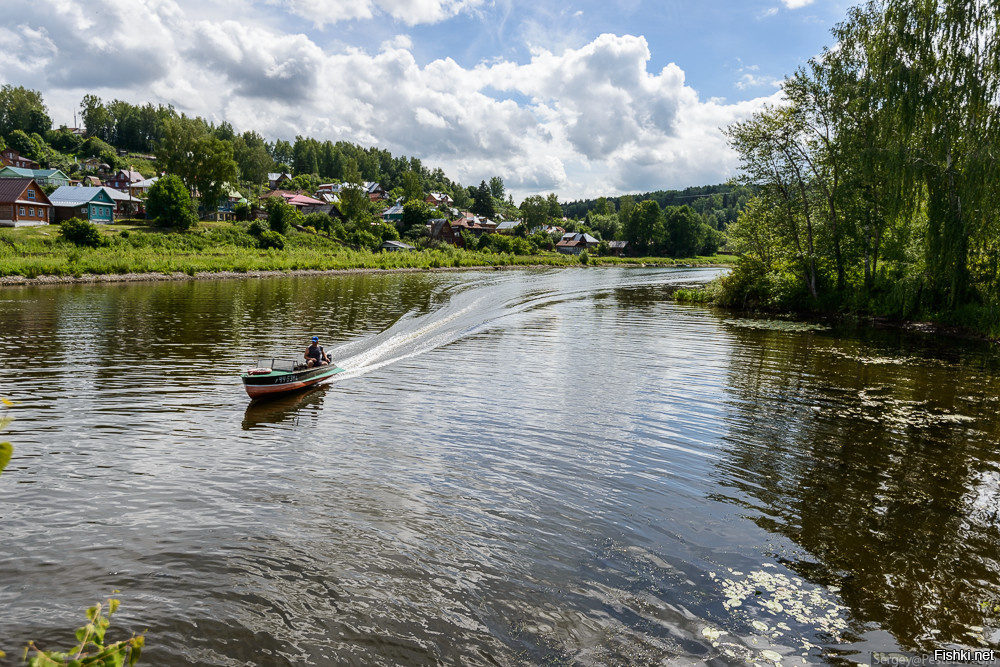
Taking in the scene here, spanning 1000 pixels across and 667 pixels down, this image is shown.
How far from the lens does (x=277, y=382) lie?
68.2 feet

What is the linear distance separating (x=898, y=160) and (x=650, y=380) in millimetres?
24708

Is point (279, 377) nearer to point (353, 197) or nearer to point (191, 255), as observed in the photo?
point (191, 255)

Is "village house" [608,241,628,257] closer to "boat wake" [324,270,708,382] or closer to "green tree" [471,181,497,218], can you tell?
"green tree" [471,181,497,218]

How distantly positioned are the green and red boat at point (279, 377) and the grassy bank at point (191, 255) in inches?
2137

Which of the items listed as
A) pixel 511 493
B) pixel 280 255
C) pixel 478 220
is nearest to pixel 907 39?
pixel 511 493

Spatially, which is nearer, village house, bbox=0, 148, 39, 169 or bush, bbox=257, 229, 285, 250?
bush, bbox=257, 229, 285, 250

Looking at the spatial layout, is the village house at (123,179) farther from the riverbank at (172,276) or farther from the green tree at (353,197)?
the riverbank at (172,276)

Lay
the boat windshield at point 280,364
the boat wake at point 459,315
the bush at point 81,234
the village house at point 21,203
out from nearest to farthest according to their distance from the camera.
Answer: the boat windshield at point 280,364, the boat wake at point 459,315, the bush at point 81,234, the village house at point 21,203

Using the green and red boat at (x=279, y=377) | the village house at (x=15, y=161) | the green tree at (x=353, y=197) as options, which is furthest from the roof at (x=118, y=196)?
the green and red boat at (x=279, y=377)

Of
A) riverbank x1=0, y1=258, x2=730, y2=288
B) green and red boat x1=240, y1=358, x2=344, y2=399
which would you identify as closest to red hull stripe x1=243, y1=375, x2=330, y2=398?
green and red boat x1=240, y1=358, x2=344, y2=399

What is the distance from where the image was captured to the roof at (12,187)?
79.9 metres

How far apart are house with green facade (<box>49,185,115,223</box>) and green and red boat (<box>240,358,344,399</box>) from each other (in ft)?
297

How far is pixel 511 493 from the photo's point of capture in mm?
13242

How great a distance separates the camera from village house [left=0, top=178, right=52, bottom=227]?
79.8m
